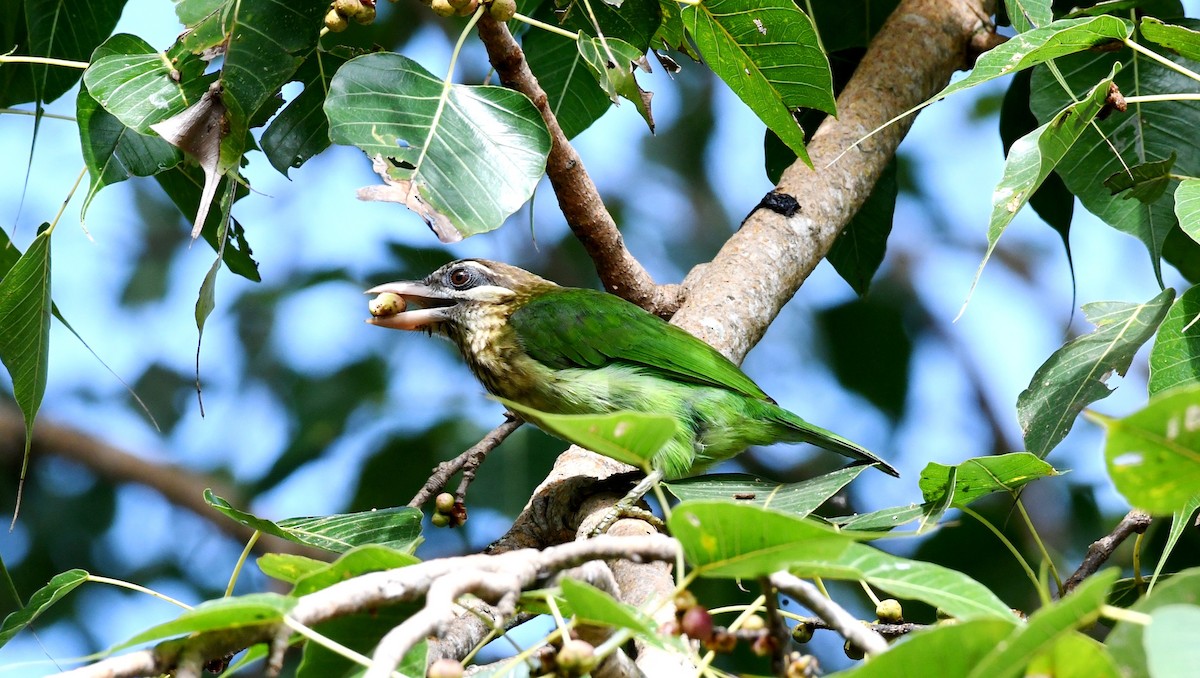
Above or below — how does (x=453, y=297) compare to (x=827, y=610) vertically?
below

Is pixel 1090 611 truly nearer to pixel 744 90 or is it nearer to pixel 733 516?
pixel 733 516

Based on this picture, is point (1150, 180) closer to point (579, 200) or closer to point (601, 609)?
point (579, 200)

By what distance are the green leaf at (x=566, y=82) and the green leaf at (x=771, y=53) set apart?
0.76 meters

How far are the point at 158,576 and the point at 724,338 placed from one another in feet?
13.1

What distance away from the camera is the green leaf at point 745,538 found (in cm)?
113

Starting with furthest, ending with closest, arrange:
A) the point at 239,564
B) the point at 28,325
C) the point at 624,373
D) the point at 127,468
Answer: the point at 127,468 → the point at 624,373 → the point at 28,325 → the point at 239,564

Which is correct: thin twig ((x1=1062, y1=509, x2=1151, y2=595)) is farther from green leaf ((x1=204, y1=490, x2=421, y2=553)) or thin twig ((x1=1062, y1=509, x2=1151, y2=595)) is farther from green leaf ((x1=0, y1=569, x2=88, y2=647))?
green leaf ((x1=0, y1=569, x2=88, y2=647))

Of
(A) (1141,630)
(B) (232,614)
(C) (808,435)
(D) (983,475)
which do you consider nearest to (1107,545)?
(D) (983,475)

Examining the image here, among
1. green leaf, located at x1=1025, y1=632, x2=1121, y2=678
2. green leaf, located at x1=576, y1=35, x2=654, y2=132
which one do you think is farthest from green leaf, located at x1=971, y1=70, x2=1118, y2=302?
green leaf, located at x1=1025, y1=632, x2=1121, y2=678

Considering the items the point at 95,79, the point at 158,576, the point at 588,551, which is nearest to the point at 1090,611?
the point at 588,551

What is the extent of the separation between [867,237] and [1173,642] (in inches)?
129

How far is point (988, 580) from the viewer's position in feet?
16.5

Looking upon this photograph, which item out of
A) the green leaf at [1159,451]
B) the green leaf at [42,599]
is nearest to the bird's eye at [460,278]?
the green leaf at [42,599]

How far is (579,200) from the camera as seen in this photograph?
3346mm
